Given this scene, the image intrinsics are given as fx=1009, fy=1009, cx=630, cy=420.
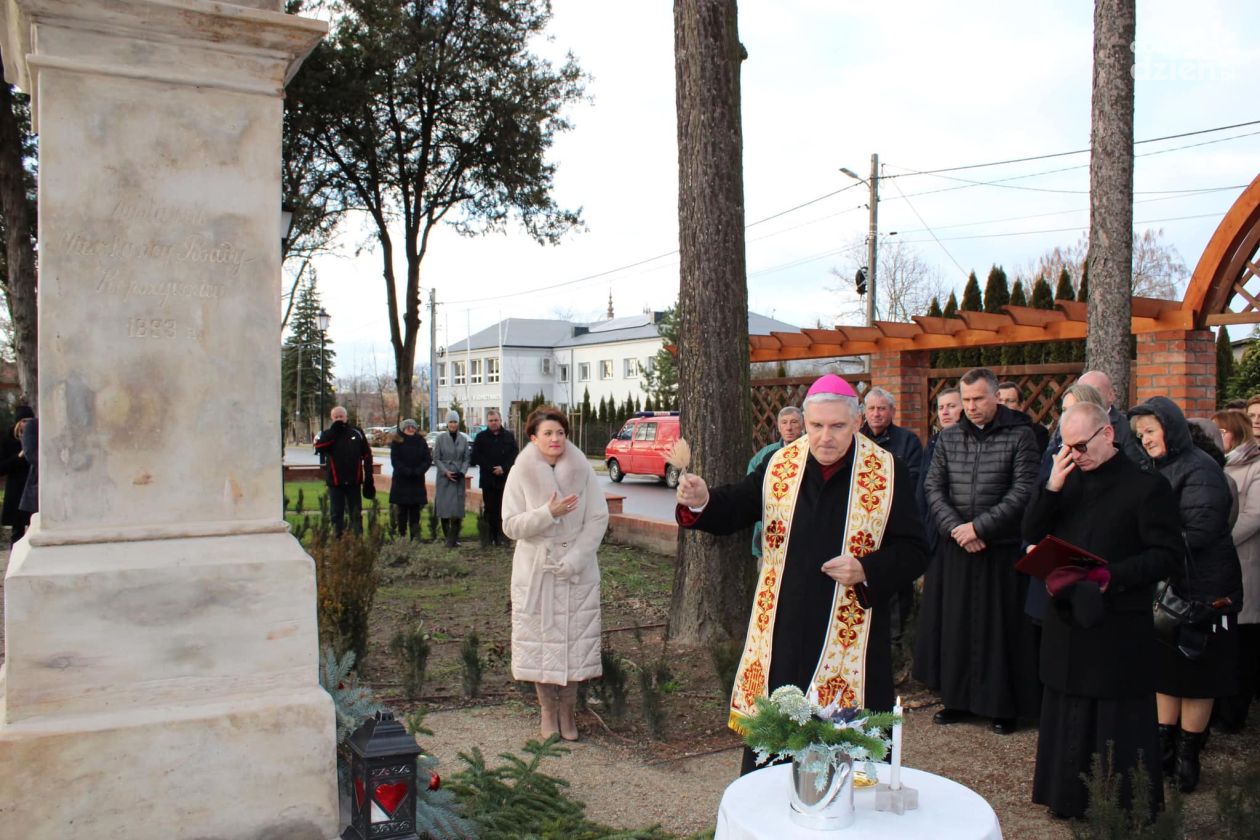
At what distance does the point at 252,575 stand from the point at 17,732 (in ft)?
2.44

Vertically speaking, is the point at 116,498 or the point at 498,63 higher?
the point at 498,63

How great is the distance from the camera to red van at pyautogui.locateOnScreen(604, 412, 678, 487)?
81.3ft

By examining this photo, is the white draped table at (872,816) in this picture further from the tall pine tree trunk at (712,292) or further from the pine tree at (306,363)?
the pine tree at (306,363)

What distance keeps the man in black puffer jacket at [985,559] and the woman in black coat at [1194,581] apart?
75cm

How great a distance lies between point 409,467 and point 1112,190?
8.49 meters

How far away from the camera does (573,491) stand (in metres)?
5.37

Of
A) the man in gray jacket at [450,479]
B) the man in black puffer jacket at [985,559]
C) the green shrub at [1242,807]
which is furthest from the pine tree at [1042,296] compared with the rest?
the green shrub at [1242,807]

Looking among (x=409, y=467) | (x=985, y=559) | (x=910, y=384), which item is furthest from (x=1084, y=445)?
(x=409, y=467)

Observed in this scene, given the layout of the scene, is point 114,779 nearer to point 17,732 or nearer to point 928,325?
point 17,732

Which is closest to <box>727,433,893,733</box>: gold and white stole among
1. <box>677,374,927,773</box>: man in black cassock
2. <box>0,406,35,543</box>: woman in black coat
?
<box>677,374,927,773</box>: man in black cassock

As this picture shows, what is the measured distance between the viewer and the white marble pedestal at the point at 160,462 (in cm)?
294

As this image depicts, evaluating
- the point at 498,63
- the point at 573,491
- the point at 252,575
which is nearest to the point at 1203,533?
the point at 573,491

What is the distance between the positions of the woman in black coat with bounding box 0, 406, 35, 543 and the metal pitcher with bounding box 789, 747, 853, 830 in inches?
415

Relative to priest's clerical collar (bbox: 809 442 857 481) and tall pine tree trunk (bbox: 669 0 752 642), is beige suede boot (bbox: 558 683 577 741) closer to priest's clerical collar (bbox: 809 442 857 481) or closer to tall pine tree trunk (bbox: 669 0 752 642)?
tall pine tree trunk (bbox: 669 0 752 642)
